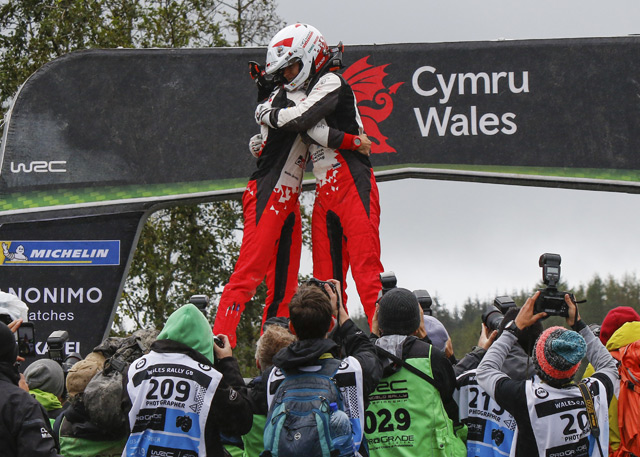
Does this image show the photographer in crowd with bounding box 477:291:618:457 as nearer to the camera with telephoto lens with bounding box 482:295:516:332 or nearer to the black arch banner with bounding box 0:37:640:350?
the camera with telephoto lens with bounding box 482:295:516:332

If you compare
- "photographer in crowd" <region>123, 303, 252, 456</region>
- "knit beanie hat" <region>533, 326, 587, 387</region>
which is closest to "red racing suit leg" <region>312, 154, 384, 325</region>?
"photographer in crowd" <region>123, 303, 252, 456</region>

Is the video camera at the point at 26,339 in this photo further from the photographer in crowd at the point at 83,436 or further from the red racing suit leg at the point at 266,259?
the red racing suit leg at the point at 266,259

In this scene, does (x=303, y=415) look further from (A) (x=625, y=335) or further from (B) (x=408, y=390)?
(A) (x=625, y=335)

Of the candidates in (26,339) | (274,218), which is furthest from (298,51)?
(26,339)

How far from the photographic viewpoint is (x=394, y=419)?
4141 millimetres

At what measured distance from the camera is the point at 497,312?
4.64 m

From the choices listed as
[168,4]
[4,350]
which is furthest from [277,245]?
[168,4]

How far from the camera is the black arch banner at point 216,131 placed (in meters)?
8.97

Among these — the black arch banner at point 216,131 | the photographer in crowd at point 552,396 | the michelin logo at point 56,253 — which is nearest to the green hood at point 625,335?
the photographer in crowd at point 552,396

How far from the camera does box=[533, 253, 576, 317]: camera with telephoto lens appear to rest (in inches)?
154

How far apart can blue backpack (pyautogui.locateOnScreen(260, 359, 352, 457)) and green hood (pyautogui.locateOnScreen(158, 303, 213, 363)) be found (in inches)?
15.6

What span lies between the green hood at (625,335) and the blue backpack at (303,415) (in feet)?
5.30

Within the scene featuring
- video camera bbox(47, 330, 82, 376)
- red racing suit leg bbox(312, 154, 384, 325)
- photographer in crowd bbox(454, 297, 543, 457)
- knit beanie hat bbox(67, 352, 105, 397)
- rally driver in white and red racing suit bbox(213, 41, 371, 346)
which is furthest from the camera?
rally driver in white and red racing suit bbox(213, 41, 371, 346)

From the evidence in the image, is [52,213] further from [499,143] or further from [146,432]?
[146,432]
